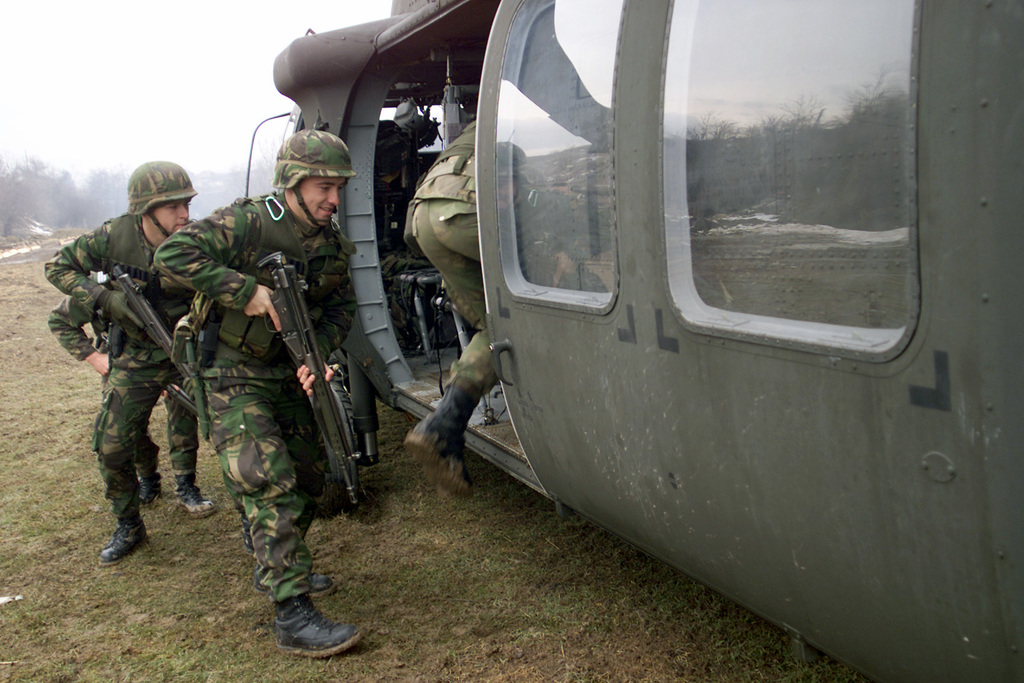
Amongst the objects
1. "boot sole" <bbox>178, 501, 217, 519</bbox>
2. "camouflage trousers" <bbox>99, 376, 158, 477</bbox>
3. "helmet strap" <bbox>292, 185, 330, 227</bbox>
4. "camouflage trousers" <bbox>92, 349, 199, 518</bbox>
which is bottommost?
"boot sole" <bbox>178, 501, 217, 519</bbox>

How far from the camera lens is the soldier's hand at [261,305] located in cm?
329

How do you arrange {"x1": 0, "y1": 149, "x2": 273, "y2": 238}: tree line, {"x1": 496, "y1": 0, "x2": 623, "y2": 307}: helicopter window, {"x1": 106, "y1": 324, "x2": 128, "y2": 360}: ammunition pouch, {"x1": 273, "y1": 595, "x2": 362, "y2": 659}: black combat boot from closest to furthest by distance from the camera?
{"x1": 496, "y1": 0, "x2": 623, "y2": 307}: helicopter window → {"x1": 273, "y1": 595, "x2": 362, "y2": 659}: black combat boot → {"x1": 106, "y1": 324, "x2": 128, "y2": 360}: ammunition pouch → {"x1": 0, "y1": 149, "x2": 273, "y2": 238}: tree line

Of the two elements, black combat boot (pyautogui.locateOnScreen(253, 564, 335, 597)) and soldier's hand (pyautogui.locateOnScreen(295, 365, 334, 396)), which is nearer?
soldier's hand (pyautogui.locateOnScreen(295, 365, 334, 396))

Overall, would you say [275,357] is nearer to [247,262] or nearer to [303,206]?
[247,262]

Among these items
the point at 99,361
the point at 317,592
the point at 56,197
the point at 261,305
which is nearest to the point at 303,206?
the point at 261,305

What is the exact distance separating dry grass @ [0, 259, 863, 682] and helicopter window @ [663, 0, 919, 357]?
148 centimetres

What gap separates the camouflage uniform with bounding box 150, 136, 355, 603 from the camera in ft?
10.6

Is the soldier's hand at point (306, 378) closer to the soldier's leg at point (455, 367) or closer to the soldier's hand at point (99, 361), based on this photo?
the soldier's leg at point (455, 367)

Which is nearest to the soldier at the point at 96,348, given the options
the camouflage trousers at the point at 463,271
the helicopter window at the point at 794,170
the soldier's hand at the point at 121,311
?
the soldier's hand at the point at 121,311

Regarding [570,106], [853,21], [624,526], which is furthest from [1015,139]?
[624,526]

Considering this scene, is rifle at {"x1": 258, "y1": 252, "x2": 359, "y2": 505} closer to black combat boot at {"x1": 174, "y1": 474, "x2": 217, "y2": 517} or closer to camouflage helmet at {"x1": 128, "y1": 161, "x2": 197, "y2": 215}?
camouflage helmet at {"x1": 128, "y1": 161, "x2": 197, "y2": 215}

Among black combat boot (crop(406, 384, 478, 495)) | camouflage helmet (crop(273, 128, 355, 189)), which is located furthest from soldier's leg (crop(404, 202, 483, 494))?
camouflage helmet (crop(273, 128, 355, 189))

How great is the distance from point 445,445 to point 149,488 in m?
2.62

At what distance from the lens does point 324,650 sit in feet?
10.3
